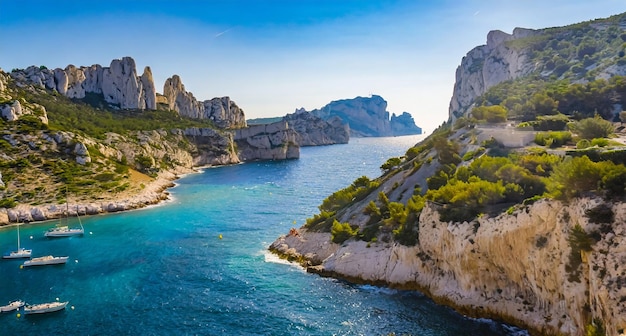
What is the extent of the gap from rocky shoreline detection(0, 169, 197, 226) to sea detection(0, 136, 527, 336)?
3.53 metres

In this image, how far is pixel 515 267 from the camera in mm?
32438

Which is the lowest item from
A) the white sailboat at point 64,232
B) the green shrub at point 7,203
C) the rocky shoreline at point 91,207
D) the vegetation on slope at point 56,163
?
the white sailboat at point 64,232

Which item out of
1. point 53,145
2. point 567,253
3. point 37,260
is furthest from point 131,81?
point 567,253

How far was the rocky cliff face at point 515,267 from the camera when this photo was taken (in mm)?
25250

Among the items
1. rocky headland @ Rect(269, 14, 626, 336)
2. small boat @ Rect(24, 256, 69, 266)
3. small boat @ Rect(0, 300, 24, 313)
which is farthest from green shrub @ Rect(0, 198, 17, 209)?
rocky headland @ Rect(269, 14, 626, 336)

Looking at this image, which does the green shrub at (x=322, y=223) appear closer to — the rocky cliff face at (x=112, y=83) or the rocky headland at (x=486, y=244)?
the rocky headland at (x=486, y=244)

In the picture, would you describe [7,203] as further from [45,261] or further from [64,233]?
[45,261]

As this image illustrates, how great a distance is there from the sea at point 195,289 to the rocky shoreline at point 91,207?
3535 millimetres

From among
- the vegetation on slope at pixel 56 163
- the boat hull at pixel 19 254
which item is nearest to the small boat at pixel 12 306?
the boat hull at pixel 19 254

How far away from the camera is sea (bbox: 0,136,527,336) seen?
34625 mm

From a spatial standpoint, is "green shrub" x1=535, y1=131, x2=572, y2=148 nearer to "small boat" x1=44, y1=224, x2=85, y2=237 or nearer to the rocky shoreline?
"small boat" x1=44, y1=224, x2=85, y2=237

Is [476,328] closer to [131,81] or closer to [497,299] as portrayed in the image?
[497,299]

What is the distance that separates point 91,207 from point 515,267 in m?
79.0

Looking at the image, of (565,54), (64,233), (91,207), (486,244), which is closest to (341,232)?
(486,244)
